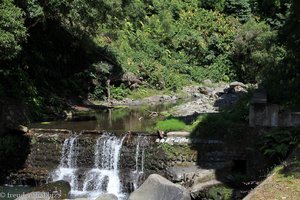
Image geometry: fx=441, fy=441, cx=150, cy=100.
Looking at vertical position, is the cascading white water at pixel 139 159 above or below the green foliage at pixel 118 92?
below

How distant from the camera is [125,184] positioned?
13.9 m

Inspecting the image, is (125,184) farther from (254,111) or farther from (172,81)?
(172,81)

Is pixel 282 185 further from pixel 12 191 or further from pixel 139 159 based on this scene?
pixel 12 191

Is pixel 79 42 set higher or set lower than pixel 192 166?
higher

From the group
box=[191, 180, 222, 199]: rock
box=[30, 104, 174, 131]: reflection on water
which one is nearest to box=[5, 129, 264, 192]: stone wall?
box=[191, 180, 222, 199]: rock

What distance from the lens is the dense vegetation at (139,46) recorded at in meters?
15.8

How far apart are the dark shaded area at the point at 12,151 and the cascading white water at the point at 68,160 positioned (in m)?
1.41

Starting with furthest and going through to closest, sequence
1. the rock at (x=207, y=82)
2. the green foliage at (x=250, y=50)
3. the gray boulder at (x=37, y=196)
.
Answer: the rock at (x=207, y=82) < the green foliage at (x=250, y=50) < the gray boulder at (x=37, y=196)

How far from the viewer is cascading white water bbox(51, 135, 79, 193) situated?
1486cm

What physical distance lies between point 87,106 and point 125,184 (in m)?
10.6

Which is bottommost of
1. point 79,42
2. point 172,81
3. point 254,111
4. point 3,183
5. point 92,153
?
point 3,183

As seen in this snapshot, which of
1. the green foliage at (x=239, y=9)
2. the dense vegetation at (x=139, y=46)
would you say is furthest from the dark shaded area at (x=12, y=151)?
the green foliage at (x=239, y=9)

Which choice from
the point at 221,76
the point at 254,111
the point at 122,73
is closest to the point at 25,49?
the point at 122,73

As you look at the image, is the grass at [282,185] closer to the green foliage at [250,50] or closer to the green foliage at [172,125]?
the green foliage at [172,125]
